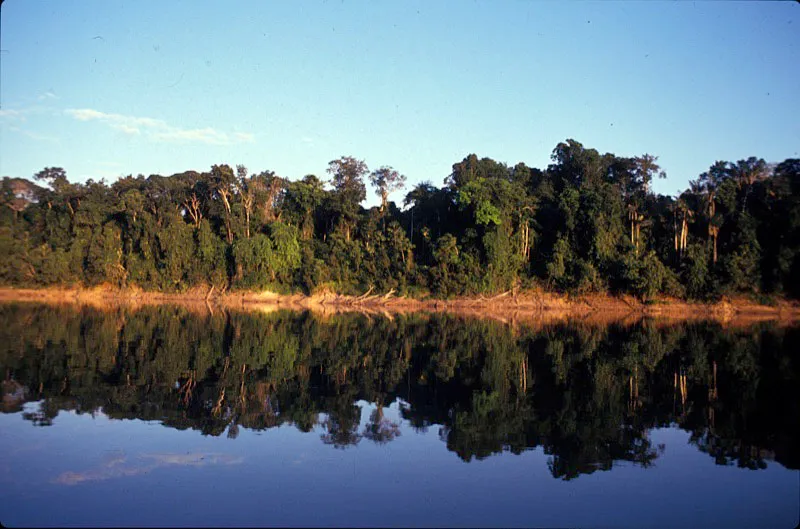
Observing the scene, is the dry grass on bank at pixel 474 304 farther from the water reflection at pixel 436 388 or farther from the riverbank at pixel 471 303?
the water reflection at pixel 436 388

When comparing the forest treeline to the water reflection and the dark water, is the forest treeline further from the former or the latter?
the dark water

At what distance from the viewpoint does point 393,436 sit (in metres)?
11.0

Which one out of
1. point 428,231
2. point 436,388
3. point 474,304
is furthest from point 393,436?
point 428,231

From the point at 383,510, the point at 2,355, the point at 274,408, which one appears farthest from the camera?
the point at 2,355

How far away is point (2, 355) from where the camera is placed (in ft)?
59.3

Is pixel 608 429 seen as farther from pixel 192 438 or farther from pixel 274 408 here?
pixel 192 438

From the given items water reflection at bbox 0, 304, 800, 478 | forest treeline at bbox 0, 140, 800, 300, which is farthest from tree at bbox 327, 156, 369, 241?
water reflection at bbox 0, 304, 800, 478

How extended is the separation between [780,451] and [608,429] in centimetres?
277

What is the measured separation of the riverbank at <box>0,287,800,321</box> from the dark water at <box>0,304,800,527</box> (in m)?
22.3

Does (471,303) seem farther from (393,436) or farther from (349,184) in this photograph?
(393,436)

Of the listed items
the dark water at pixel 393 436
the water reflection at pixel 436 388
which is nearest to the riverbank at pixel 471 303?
the water reflection at pixel 436 388

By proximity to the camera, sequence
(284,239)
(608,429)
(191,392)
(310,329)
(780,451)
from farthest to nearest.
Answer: (284,239) < (310,329) < (191,392) < (608,429) < (780,451)

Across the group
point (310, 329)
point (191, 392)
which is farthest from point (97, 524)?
point (310, 329)

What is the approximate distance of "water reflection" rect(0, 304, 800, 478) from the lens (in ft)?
35.0
